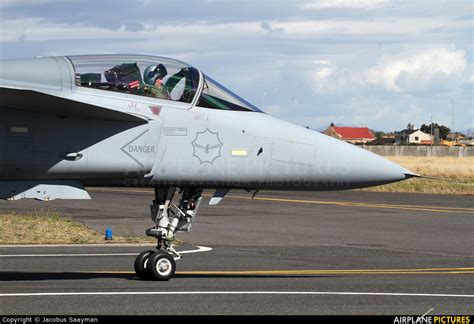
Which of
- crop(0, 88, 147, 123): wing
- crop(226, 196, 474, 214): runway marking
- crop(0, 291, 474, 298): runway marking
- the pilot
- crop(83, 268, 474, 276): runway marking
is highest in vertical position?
the pilot

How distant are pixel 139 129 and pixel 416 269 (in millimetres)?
6528

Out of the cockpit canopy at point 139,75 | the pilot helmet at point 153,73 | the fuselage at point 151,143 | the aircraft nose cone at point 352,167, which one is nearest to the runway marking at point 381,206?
the aircraft nose cone at point 352,167

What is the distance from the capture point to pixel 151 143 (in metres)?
13.2

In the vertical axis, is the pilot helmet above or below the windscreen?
above

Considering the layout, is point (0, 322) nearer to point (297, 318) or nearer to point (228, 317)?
point (228, 317)

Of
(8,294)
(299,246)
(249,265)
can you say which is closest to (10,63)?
(8,294)

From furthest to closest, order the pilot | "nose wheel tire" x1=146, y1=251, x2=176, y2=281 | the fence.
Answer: the fence
"nose wheel tire" x1=146, y1=251, x2=176, y2=281
the pilot

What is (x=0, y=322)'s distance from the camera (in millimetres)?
9922

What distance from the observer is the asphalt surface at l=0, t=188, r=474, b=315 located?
11859mm

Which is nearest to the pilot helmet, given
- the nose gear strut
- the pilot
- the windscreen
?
the pilot

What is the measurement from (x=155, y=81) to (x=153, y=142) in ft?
3.16

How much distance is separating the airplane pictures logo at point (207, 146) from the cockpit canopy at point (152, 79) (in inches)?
18.9

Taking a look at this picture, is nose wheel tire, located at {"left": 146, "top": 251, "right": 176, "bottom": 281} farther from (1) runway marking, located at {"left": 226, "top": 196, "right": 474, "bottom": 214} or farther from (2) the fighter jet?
(1) runway marking, located at {"left": 226, "top": 196, "right": 474, "bottom": 214}

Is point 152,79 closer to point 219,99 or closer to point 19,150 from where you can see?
point 219,99
